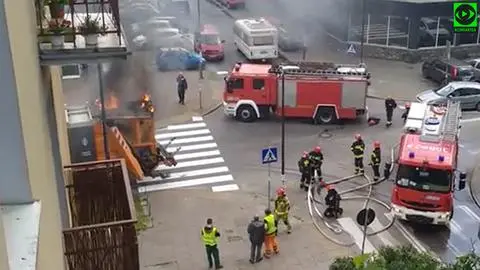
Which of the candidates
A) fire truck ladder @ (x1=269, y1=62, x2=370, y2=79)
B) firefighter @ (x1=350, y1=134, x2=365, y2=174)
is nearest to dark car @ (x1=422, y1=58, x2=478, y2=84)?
fire truck ladder @ (x1=269, y1=62, x2=370, y2=79)

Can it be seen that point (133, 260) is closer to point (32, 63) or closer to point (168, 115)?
point (32, 63)

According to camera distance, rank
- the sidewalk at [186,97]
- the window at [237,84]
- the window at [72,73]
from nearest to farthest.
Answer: the window at [237,84]
the sidewalk at [186,97]
the window at [72,73]

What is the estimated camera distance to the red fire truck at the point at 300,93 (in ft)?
73.4

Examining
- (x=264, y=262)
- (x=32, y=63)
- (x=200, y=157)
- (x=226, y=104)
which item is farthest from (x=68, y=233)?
(x=226, y=104)

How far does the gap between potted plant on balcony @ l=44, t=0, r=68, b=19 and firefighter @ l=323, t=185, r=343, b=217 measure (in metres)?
10.2

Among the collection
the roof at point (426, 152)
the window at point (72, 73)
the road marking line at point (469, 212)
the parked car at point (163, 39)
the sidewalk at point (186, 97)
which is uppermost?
the roof at point (426, 152)

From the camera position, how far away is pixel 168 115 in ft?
78.5

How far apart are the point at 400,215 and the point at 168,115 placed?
10.2 metres

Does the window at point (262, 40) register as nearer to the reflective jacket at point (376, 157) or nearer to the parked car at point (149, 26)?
the parked car at point (149, 26)

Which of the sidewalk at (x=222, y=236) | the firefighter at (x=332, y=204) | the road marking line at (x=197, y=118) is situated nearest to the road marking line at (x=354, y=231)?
the firefighter at (x=332, y=204)

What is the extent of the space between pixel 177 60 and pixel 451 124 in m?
14.3

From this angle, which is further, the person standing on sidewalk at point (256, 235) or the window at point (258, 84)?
the window at point (258, 84)

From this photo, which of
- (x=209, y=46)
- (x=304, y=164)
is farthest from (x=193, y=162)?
(x=209, y=46)

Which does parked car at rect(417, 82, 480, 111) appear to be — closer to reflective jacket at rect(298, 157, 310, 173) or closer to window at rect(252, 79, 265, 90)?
window at rect(252, 79, 265, 90)
